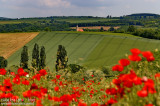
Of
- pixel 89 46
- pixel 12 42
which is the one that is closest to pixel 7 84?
pixel 89 46

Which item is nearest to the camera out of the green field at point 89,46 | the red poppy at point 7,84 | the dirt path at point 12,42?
the red poppy at point 7,84

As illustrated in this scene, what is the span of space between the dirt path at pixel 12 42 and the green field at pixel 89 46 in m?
2.19

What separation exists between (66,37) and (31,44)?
1381 cm

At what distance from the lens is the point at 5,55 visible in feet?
208

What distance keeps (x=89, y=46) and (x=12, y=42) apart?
2789 centimetres

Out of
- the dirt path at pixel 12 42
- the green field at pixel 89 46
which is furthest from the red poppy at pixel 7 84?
the dirt path at pixel 12 42

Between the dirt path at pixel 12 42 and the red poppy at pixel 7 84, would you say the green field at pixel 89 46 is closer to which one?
the dirt path at pixel 12 42

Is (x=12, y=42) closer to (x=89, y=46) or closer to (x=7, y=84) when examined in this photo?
(x=89, y=46)

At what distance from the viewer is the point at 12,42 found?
7381 cm

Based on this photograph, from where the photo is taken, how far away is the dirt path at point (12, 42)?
66.4 meters

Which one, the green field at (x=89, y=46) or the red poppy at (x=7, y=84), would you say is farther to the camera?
the green field at (x=89, y=46)

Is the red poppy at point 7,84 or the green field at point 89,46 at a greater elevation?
the red poppy at point 7,84

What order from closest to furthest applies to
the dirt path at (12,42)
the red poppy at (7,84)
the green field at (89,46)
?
the red poppy at (7,84), the green field at (89,46), the dirt path at (12,42)

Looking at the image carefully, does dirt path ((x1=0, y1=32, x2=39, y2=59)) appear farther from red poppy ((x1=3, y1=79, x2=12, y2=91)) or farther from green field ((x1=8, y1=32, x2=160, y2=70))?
red poppy ((x1=3, y1=79, x2=12, y2=91))
